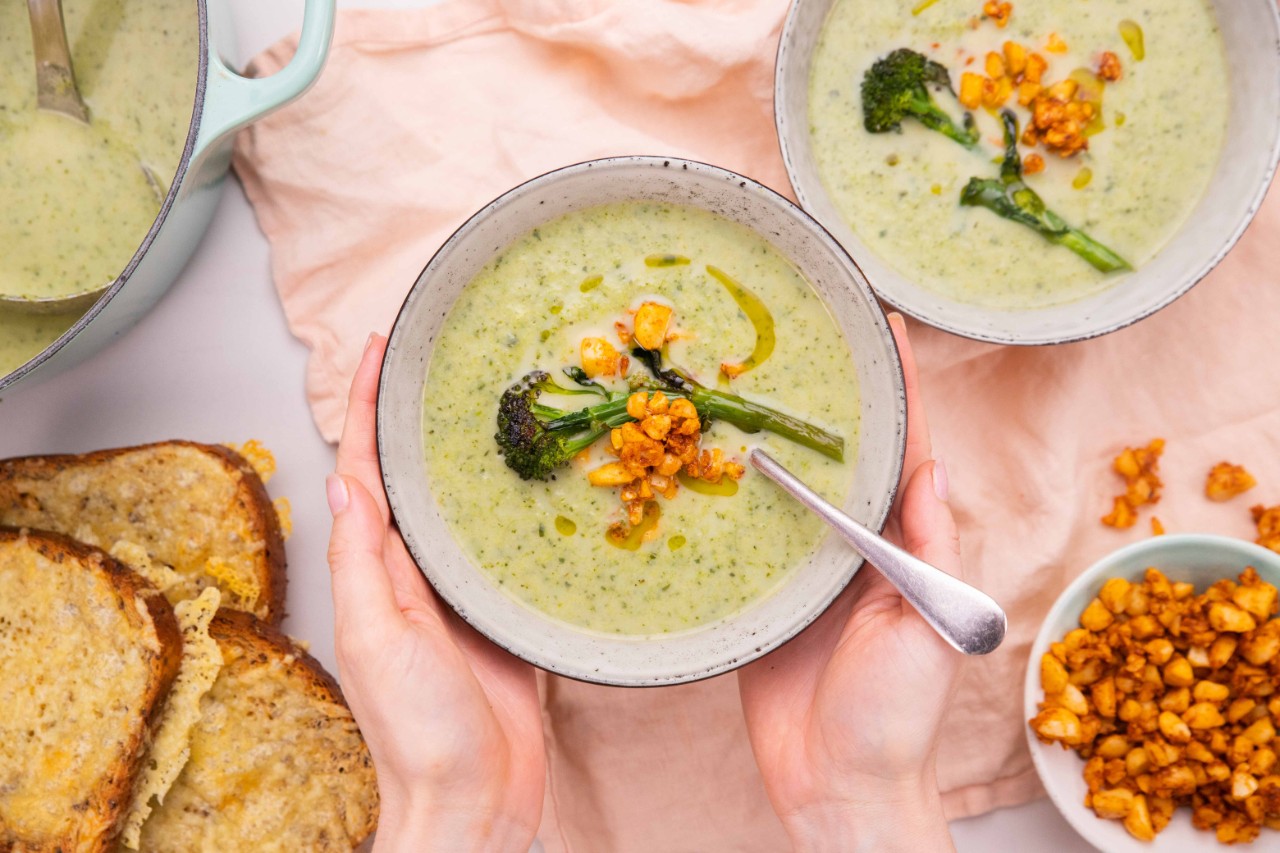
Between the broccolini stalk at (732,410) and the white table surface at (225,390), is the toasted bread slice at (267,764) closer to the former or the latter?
the white table surface at (225,390)

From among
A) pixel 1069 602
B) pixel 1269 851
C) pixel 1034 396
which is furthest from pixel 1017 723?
pixel 1034 396

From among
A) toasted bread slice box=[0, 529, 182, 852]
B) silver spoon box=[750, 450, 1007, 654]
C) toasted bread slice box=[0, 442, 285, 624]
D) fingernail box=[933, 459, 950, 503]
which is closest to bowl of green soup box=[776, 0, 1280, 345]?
fingernail box=[933, 459, 950, 503]

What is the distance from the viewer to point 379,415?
8.13ft

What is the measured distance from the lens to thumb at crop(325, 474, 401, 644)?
2.34 meters

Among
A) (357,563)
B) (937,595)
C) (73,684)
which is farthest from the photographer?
(73,684)

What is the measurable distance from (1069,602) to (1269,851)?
0.87 m

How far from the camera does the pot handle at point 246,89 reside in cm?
249

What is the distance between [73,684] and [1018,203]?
2.86 metres

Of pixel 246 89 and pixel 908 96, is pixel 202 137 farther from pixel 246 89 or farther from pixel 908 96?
pixel 908 96

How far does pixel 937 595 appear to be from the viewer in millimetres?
2268

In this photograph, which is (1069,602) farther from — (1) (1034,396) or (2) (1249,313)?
(2) (1249,313)

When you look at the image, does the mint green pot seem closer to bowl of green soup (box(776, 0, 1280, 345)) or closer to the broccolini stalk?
the broccolini stalk

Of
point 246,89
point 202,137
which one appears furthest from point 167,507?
point 246,89

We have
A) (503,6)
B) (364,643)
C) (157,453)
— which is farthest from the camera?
(503,6)
